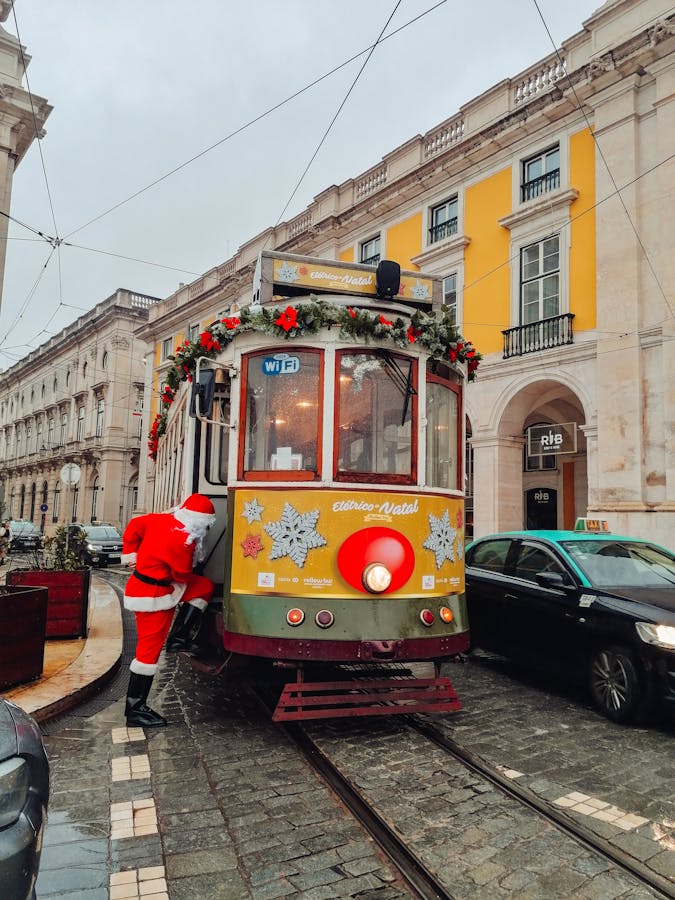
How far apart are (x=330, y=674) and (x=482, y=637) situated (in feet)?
6.08

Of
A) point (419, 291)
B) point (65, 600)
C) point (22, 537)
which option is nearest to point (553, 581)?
point (419, 291)

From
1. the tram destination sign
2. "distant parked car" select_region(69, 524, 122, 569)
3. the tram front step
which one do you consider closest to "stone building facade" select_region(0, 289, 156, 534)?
"distant parked car" select_region(69, 524, 122, 569)

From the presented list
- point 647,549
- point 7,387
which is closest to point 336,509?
point 647,549

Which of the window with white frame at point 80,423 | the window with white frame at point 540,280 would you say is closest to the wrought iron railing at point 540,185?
the window with white frame at point 540,280

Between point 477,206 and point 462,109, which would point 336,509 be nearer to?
point 477,206

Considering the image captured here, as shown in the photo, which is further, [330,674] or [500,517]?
[500,517]

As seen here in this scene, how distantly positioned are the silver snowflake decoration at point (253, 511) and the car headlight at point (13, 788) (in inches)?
106

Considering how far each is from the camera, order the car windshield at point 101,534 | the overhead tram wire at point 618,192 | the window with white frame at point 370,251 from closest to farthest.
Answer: the overhead tram wire at point 618,192
the window with white frame at point 370,251
the car windshield at point 101,534

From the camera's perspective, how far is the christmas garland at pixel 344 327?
4910 millimetres

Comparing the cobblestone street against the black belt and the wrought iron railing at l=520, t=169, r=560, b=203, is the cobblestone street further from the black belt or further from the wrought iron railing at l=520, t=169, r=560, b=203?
the wrought iron railing at l=520, t=169, r=560, b=203

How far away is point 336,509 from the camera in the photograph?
186 inches

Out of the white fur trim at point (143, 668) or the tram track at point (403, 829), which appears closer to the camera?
the tram track at point (403, 829)

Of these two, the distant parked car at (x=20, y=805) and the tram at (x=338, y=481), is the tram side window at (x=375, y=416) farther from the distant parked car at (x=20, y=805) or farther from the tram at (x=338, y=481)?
the distant parked car at (x=20, y=805)

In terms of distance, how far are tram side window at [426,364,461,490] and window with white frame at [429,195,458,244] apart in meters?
13.5
